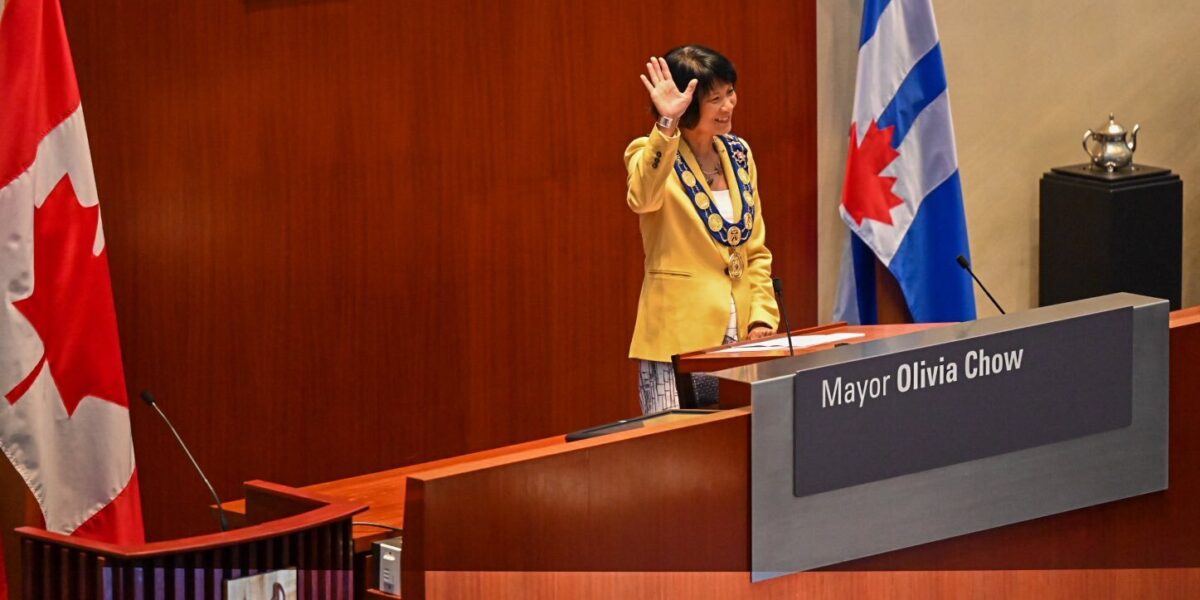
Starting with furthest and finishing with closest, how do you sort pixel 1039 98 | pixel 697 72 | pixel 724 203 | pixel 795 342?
pixel 1039 98, pixel 724 203, pixel 697 72, pixel 795 342

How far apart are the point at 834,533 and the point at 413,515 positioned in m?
0.72

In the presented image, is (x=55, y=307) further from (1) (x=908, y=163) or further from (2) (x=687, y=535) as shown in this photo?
(1) (x=908, y=163)

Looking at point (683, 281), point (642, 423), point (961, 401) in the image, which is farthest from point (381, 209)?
point (961, 401)

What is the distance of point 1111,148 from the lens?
583 centimetres

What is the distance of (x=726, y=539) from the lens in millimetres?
2646

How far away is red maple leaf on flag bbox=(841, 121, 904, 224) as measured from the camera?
17.5 feet

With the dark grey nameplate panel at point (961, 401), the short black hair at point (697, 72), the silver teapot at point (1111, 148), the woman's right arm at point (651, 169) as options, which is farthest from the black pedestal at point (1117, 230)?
the dark grey nameplate panel at point (961, 401)

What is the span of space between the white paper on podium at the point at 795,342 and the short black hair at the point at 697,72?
711 mm

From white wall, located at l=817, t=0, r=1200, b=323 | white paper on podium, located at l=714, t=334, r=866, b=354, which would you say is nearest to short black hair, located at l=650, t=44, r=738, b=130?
white paper on podium, located at l=714, t=334, r=866, b=354

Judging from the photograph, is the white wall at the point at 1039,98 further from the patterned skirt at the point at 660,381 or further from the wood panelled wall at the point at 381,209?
the patterned skirt at the point at 660,381

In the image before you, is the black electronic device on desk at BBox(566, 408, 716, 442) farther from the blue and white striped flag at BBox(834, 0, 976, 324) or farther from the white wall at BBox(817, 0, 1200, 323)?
the white wall at BBox(817, 0, 1200, 323)

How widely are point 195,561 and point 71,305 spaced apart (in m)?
1.41

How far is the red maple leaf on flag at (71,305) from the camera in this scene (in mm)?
3717

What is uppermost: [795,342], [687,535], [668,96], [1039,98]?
[1039,98]
